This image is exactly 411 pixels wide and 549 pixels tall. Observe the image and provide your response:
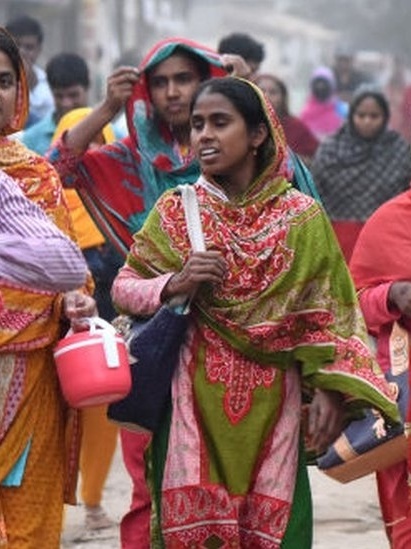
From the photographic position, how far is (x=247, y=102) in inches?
235

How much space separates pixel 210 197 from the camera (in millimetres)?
5840

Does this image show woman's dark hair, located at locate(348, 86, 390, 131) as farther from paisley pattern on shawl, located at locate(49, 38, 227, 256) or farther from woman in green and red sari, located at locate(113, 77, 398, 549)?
woman in green and red sari, located at locate(113, 77, 398, 549)

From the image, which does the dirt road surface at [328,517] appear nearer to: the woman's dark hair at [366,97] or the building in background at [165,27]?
the woman's dark hair at [366,97]

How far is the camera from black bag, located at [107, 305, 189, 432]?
19.0 feet

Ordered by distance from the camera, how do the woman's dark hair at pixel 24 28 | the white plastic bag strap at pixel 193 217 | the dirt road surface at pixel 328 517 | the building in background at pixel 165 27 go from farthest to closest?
the building in background at pixel 165 27, the woman's dark hair at pixel 24 28, the dirt road surface at pixel 328 517, the white plastic bag strap at pixel 193 217

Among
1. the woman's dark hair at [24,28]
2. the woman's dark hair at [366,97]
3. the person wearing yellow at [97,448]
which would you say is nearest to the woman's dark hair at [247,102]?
the person wearing yellow at [97,448]

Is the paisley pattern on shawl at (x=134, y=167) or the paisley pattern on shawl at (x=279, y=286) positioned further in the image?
the paisley pattern on shawl at (x=134, y=167)

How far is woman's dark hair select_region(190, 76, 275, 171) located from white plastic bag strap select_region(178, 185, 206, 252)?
0.30 metres

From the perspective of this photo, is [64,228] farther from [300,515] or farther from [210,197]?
[300,515]

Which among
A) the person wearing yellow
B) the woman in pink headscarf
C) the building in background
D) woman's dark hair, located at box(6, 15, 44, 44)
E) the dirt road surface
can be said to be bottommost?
the building in background

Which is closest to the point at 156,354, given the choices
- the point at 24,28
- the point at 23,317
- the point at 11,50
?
the point at 23,317

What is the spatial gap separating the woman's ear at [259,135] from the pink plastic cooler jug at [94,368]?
0.76m

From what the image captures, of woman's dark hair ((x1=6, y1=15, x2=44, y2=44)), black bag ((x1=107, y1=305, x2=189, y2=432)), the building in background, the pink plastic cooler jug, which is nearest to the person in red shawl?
black bag ((x1=107, y1=305, x2=189, y2=432))

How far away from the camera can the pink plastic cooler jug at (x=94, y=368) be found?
552 cm
